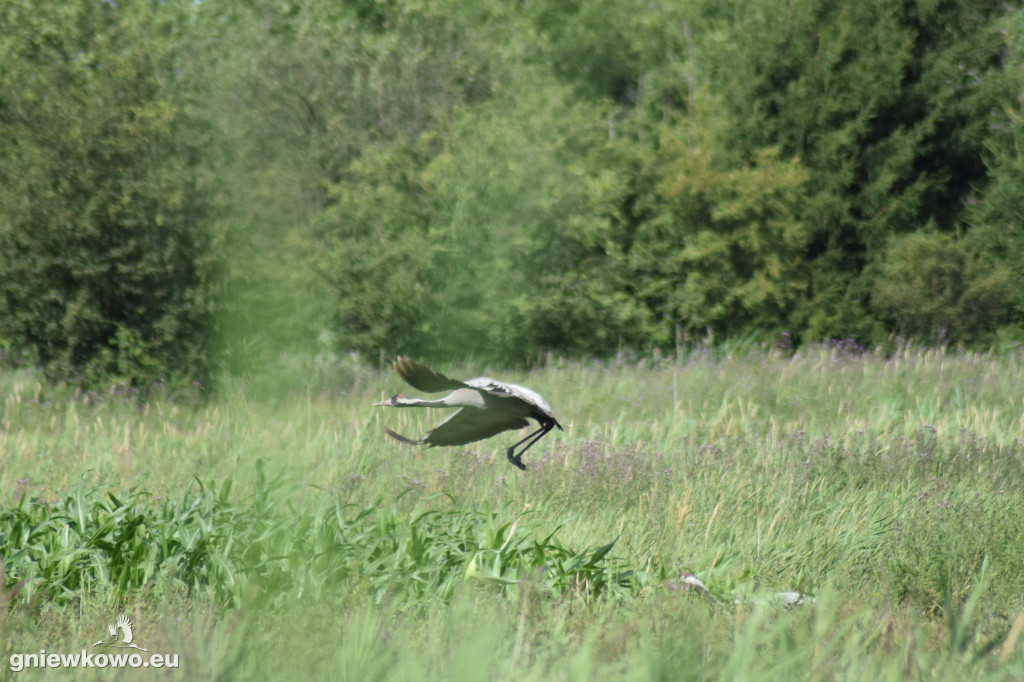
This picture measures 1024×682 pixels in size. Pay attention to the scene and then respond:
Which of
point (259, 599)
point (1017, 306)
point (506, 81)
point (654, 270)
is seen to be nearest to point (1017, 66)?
point (1017, 306)

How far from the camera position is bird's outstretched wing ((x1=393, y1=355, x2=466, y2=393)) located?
202 cm

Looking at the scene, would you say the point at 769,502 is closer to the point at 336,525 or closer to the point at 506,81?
the point at 336,525

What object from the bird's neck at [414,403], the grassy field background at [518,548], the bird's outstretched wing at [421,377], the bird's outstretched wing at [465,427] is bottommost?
the grassy field background at [518,548]

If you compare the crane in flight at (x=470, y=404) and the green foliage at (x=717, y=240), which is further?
the green foliage at (x=717, y=240)

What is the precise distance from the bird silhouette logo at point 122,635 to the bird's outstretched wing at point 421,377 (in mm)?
1079

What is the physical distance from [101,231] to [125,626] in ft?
26.6

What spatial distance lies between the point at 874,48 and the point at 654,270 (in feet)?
20.5

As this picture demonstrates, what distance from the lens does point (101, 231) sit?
9398mm

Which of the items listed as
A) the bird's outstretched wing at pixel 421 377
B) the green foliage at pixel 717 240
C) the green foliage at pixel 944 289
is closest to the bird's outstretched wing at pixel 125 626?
the bird's outstretched wing at pixel 421 377

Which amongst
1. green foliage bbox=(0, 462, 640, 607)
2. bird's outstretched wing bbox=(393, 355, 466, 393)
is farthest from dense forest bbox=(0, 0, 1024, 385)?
bird's outstretched wing bbox=(393, 355, 466, 393)

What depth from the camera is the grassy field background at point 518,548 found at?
2055mm

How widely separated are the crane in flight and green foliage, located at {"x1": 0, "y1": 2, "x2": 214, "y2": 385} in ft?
23.3

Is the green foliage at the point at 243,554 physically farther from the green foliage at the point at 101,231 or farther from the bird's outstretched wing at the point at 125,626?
the green foliage at the point at 101,231

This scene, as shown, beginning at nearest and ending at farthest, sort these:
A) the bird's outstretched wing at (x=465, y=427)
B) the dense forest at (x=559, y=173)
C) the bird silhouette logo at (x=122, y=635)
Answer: the bird silhouette logo at (x=122, y=635) < the bird's outstretched wing at (x=465, y=427) < the dense forest at (x=559, y=173)
